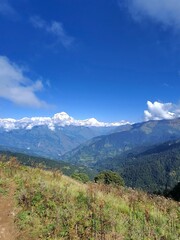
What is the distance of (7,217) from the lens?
34.1ft

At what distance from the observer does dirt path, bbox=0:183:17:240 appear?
9.44 meters

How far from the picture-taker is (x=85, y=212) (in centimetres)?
1066

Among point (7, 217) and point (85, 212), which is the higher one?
point (85, 212)

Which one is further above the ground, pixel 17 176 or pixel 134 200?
pixel 17 176

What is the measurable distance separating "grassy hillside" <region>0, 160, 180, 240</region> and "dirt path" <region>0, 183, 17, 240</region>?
19cm

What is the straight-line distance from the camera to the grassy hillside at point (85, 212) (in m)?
9.44

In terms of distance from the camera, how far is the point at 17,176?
1403 centimetres

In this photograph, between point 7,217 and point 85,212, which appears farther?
point 85,212

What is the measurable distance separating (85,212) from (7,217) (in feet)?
9.97

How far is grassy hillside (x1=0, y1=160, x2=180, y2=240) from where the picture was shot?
9.44 m

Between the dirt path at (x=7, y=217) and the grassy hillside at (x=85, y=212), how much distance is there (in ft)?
0.61

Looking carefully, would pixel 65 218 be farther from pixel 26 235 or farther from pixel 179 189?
pixel 179 189

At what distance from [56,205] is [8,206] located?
2.01 metres

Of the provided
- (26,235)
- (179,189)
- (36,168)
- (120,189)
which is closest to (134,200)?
(120,189)
